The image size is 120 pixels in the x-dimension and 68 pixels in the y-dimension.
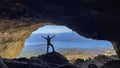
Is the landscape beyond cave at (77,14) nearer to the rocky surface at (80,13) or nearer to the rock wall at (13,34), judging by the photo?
the rocky surface at (80,13)

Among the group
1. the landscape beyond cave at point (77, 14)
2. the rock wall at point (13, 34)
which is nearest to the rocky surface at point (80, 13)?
the landscape beyond cave at point (77, 14)

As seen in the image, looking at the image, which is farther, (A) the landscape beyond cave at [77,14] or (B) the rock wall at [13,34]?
(B) the rock wall at [13,34]

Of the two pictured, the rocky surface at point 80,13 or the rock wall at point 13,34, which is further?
the rock wall at point 13,34

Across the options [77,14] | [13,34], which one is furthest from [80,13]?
[13,34]

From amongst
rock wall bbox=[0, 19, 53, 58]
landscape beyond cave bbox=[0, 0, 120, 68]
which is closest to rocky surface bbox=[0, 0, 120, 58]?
landscape beyond cave bbox=[0, 0, 120, 68]

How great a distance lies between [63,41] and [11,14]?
34.3 metres

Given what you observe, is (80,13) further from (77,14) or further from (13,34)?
(13,34)

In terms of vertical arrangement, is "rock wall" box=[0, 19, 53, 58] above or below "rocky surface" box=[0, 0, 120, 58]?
below

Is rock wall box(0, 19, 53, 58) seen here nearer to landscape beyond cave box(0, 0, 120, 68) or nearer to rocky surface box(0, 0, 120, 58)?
landscape beyond cave box(0, 0, 120, 68)

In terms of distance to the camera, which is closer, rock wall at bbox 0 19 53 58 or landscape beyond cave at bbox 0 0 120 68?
landscape beyond cave at bbox 0 0 120 68

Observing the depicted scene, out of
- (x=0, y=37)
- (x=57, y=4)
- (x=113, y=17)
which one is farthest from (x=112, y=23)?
(x=0, y=37)

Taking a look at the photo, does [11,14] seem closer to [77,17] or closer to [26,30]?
[77,17]

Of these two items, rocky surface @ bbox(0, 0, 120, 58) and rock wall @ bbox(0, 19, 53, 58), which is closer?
rocky surface @ bbox(0, 0, 120, 58)

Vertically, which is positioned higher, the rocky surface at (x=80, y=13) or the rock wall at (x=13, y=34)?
the rocky surface at (x=80, y=13)
